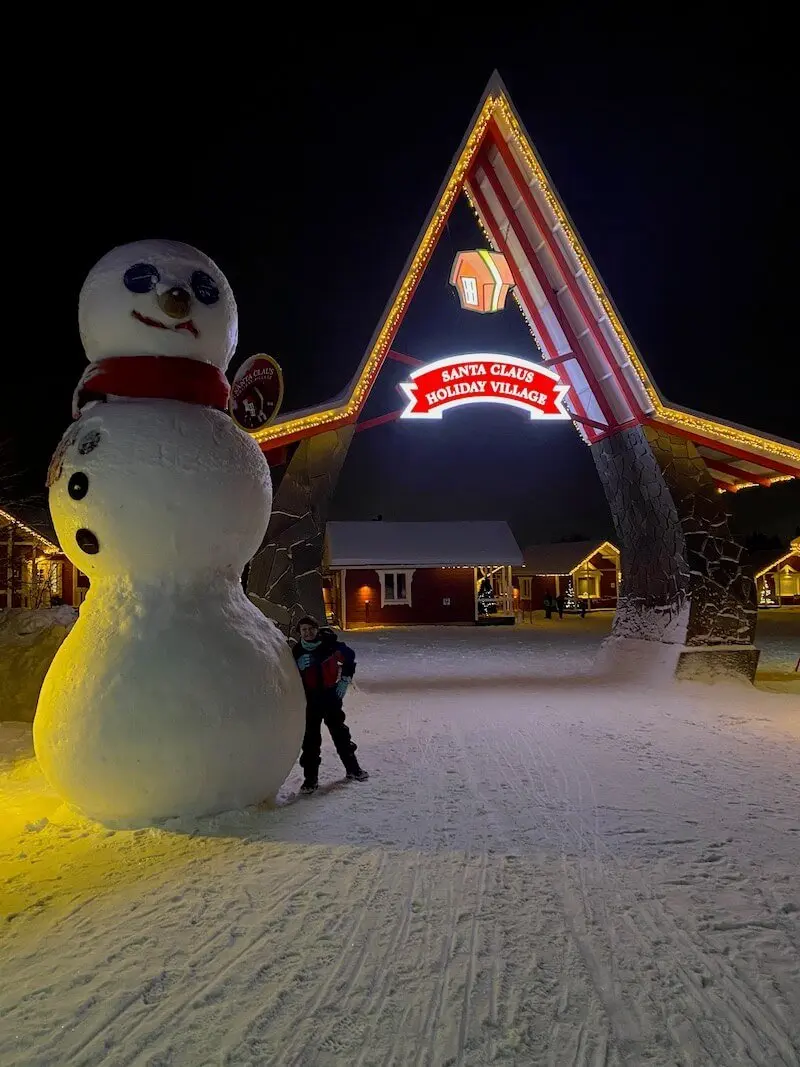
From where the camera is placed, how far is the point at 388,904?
350 centimetres

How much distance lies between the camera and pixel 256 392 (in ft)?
24.0

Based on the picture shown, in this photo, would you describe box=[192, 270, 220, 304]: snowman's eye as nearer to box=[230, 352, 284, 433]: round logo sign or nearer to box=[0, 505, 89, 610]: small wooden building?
box=[230, 352, 284, 433]: round logo sign

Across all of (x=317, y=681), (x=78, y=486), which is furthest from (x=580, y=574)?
(x=78, y=486)

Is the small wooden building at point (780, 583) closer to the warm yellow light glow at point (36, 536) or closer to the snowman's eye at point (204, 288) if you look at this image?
the warm yellow light glow at point (36, 536)

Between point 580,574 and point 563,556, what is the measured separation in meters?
1.50

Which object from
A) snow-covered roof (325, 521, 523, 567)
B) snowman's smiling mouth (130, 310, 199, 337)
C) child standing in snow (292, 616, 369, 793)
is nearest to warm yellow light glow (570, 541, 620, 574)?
snow-covered roof (325, 521, 523, 567)

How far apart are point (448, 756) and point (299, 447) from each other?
547cm

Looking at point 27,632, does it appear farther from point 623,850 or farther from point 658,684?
point 658,684

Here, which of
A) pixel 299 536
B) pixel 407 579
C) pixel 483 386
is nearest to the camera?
pixel 299 536

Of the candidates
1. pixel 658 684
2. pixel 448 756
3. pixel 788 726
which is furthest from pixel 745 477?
pixel 448 756

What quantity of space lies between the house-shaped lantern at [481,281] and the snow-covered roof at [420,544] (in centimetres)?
1786

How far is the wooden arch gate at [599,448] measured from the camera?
1034 centimetres

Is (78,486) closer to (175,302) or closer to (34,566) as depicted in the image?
(175,302)

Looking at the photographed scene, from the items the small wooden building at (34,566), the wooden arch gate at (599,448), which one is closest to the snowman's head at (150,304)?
the wooden arch gate at (599,448)
